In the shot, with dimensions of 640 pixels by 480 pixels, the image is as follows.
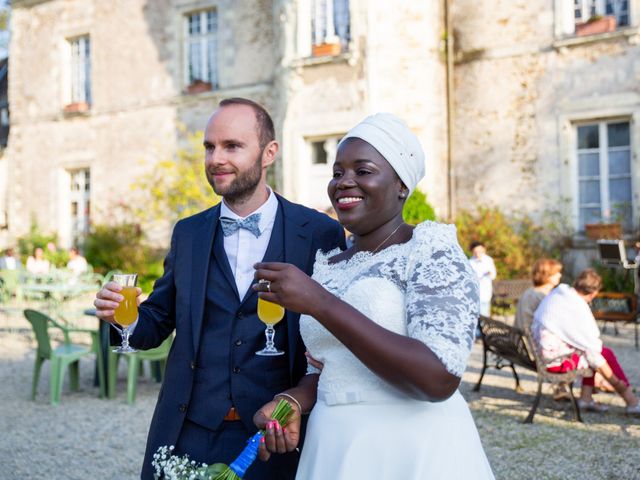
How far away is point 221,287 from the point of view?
2.28m

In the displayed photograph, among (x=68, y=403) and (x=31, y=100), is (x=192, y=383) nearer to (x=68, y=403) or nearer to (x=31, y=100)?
(x=68, y=403)

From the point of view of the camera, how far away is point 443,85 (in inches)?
540

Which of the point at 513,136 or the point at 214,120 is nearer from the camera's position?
the point at 214,120

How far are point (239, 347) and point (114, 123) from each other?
16.7m

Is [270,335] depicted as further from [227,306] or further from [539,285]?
[539,285]

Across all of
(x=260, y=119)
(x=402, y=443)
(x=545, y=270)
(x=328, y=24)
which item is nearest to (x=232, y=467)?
(x=402, y=443)

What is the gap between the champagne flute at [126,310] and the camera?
2.14 m

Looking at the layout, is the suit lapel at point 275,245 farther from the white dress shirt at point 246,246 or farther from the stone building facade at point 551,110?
the stone building facade at point 551,110

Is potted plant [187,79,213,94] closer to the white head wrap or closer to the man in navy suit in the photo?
the man in navy suit

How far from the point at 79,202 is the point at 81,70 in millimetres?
3567

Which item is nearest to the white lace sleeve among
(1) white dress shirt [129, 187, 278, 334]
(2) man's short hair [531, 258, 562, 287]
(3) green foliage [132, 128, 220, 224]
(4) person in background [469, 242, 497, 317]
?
(1) white dress shirt [129, 187, 278, 334]

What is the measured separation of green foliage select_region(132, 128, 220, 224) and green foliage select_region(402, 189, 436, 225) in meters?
4.38

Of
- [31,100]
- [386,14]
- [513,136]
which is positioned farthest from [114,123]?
[513,136]

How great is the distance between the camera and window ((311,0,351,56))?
13648 mm
